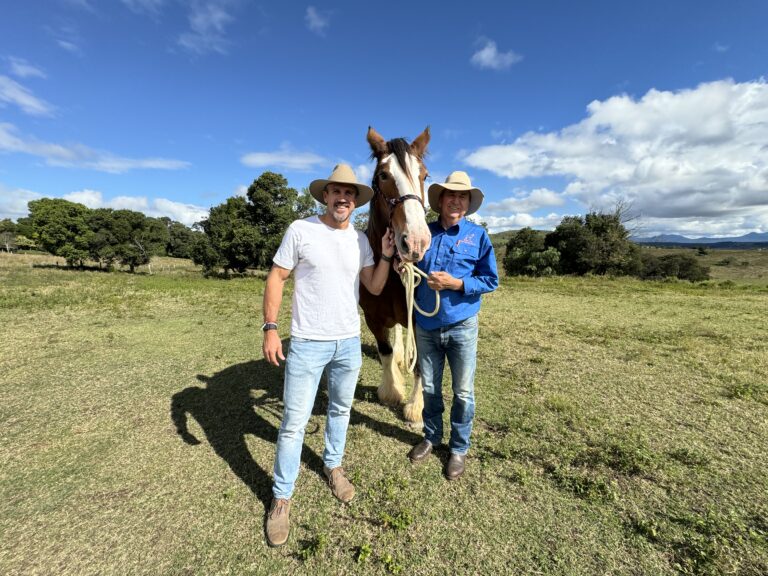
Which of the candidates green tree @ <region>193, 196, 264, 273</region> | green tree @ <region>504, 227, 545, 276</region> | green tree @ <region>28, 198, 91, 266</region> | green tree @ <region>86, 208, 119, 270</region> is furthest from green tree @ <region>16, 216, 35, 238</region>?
green tree @ <region>504, 227, 545, 276</region>

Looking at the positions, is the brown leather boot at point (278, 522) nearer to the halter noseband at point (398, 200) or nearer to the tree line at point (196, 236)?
the halter noseband at point (398, 200)

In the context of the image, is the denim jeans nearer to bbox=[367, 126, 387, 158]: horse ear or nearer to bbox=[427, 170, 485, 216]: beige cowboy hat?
bbox=[427, 170, 485, 216]: beige cowboy hat

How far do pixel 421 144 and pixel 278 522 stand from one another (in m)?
3.46

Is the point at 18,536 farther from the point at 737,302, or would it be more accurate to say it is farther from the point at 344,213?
the point at 737,302

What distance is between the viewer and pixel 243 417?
4102 mm

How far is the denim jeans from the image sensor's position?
2.87 metres

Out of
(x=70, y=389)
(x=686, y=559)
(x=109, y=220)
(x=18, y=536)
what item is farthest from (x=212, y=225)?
(x=686, y=559)

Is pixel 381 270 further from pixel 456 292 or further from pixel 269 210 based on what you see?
pixel 269 210

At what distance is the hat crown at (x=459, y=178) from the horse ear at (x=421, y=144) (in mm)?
620

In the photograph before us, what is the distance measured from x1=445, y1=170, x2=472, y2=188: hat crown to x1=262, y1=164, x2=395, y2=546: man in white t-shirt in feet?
2.34

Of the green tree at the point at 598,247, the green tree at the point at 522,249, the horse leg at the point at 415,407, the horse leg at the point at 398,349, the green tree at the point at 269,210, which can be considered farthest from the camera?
the green tree at the point at 522,249

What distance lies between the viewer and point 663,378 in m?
5.10

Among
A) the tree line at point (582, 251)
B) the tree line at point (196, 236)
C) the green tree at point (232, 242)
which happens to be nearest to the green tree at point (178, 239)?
the tree line at point (196, 236)

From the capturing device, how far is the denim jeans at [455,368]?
2.87 m
